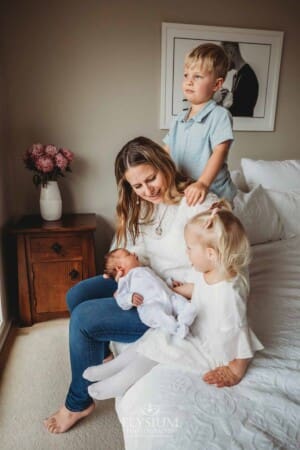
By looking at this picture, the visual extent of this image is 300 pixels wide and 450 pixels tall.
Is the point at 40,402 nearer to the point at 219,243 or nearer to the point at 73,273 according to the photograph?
the point at 73,273

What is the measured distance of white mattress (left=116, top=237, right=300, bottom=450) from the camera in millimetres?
699

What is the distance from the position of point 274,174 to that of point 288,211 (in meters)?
0.34

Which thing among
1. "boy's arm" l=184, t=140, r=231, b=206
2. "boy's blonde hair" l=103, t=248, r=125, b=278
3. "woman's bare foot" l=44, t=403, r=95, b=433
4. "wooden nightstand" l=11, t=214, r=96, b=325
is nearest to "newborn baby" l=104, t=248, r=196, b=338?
"boy's blonde hair" l=103, t=248, r=125, b=278

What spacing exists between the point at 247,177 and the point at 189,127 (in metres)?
1.00

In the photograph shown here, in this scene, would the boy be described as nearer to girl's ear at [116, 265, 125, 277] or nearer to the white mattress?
girl's ear at [116, 265, 125, 277]

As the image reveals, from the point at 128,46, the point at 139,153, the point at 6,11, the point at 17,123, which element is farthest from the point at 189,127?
the point at 6,11

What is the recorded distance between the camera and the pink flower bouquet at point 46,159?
6.50ft

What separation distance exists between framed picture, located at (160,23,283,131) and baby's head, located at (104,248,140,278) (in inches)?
50.7

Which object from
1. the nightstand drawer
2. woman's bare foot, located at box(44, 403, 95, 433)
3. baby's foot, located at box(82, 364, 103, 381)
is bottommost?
woman's bare foot, located at box(44, 403, 95, 433)

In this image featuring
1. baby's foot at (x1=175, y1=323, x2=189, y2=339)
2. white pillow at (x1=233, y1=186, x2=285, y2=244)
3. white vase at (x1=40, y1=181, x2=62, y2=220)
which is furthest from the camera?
white vase at (x1=40, y1=181, x2=62, y2=220)

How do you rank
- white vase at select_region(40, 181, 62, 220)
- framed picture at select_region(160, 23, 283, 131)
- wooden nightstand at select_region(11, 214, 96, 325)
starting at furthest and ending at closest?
framed picture at select_region(160, 23, 283, 131), white vase at select_region(40, 181, 62, 220), wooden nightstand at select_region(11, 214, 96, 325)

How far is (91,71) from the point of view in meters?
2.16

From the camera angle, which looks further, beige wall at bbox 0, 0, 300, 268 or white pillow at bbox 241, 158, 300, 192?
white pillow at bbox 241, 158, 300, 192

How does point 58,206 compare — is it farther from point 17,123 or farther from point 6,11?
point 6,11
